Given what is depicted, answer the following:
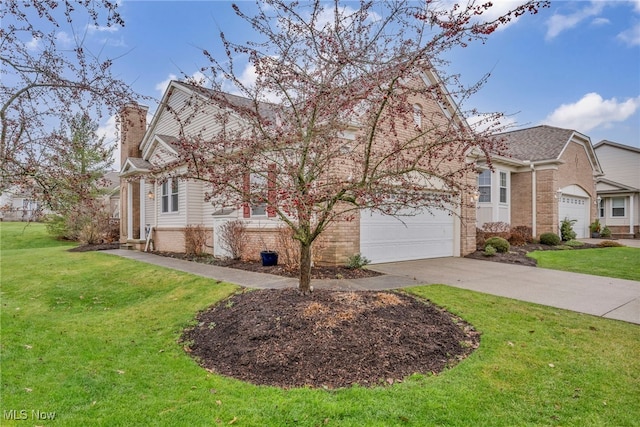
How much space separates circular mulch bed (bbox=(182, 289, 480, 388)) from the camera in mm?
4102

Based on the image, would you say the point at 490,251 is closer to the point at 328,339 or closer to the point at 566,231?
the point at 566,231

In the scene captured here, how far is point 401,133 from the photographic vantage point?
11.0 m

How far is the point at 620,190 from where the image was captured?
25.5m

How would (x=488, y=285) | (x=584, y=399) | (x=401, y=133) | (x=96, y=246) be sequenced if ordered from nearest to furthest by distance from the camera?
1. (x=584, y=399)
2. (x=488, y=285)
3. (x=401, y=133)
4. (x=96, y=246)

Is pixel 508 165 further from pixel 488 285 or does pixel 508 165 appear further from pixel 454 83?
pixel 454 83

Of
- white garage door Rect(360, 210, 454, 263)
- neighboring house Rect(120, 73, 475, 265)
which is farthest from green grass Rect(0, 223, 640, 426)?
white garage door Rect(360, 210, 454, 263)

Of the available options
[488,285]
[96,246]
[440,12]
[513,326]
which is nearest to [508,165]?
[488,285]

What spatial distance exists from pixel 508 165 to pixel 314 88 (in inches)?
643

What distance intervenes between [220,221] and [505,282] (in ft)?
29.6

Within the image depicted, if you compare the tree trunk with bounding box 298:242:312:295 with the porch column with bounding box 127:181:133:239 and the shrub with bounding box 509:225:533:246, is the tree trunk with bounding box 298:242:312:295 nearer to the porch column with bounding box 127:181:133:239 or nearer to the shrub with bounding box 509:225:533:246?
the porch column with bounding box 127:181:133:239

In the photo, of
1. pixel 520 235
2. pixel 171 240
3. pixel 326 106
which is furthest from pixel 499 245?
pixel 171 240

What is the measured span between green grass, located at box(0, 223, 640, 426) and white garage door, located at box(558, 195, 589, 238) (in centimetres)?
1740

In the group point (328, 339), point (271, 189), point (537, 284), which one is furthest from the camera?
point (537, 284)

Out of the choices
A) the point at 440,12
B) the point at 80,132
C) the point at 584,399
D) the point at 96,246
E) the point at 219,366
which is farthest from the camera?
the point at 96,246
